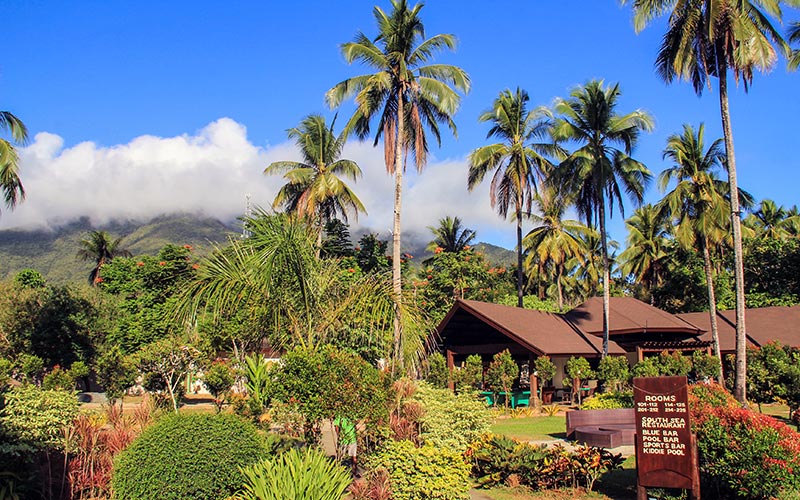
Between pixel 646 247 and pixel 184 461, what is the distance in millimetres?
52717

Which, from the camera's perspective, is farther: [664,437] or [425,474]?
[664,437]

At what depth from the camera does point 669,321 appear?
33.2 m

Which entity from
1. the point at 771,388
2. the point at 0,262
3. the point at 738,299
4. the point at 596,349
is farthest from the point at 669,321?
the point at 0,262

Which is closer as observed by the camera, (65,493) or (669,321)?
(65,493)

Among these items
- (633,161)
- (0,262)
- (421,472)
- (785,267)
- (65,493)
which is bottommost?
(65,493)

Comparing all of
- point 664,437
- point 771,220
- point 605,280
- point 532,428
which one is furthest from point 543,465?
point 771,220

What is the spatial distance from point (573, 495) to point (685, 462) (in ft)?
7.34

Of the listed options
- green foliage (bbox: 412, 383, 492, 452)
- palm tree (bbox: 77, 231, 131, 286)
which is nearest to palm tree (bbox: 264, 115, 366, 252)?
green foliage (bbox: 412, 383, 492, 452)

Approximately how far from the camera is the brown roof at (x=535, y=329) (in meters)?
27.9

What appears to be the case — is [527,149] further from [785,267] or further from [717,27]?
[785,267]

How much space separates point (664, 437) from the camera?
30.0ft

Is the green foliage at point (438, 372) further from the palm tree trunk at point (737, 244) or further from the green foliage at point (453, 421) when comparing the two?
the green foliage at point (453, 421)

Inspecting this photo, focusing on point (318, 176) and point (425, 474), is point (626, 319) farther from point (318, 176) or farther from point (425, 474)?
point (425, 474)

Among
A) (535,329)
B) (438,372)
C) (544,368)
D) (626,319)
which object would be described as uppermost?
(626,319)
